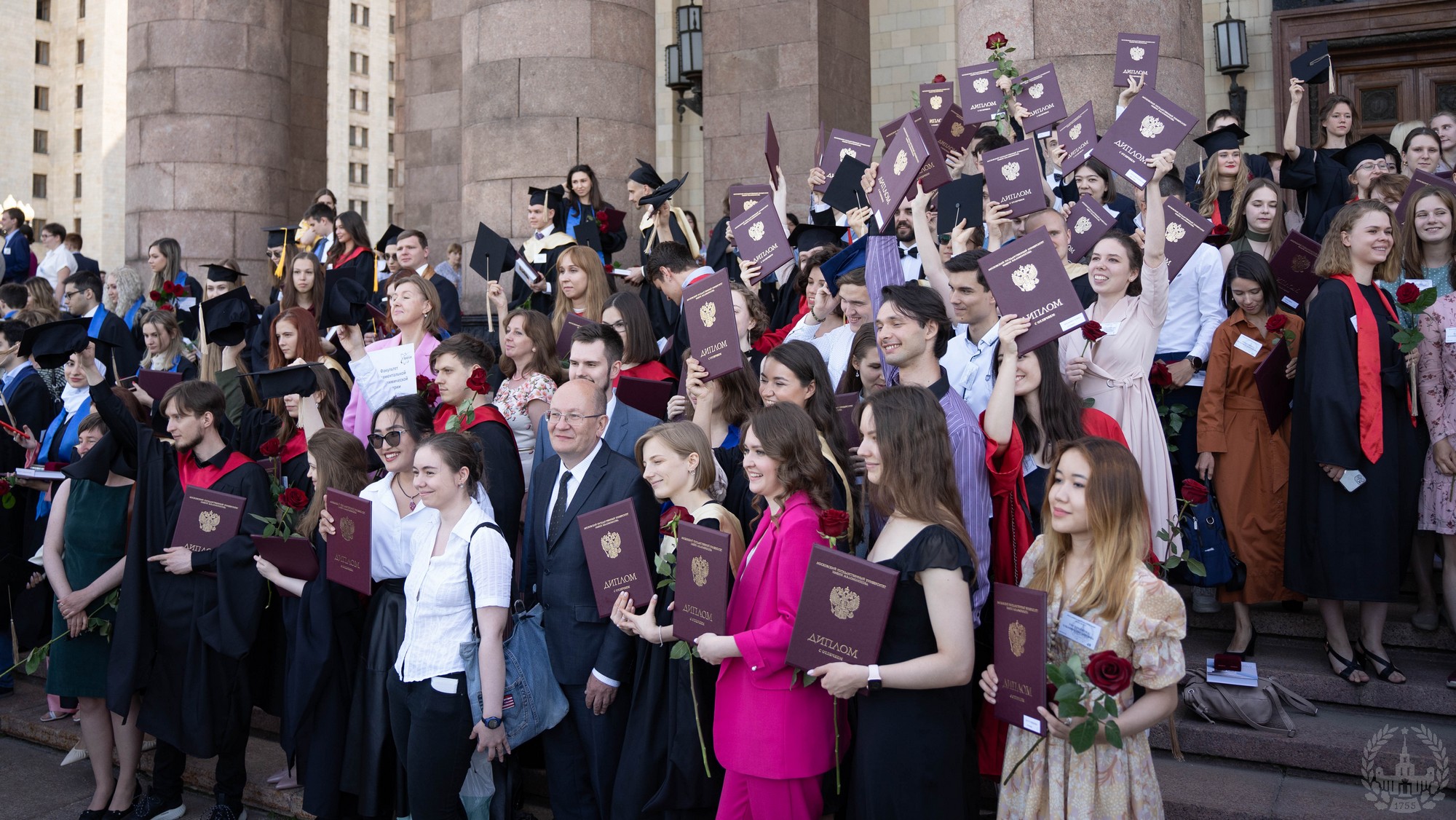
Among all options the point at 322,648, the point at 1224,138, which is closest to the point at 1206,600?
the point at 1224,138

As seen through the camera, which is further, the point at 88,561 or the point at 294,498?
the point at 88,561

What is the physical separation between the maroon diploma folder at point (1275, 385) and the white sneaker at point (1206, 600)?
2.80 feet

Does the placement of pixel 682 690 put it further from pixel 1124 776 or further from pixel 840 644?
pixel 1124 776

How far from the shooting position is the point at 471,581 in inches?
187

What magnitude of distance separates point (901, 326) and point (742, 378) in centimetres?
112

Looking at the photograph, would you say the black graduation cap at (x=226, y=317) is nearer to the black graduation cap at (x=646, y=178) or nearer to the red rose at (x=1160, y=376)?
the black graduation cap at (x=646, y=178)

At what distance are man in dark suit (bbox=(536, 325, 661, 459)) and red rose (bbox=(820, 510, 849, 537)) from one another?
155 cm

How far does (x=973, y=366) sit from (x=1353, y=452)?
1.78m

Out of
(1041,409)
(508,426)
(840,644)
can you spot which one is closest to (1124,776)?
(840,644)

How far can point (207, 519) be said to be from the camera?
548 centimetres

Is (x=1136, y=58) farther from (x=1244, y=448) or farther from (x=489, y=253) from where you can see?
(x=489, y=253)

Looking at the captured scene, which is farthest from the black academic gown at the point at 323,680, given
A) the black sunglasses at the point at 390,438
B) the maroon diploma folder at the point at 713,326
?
the maroon diploma folder at the point at 713,326

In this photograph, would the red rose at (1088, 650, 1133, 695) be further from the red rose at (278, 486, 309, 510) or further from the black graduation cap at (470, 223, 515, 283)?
the black graduation cap at (470, 223, 515, 283)

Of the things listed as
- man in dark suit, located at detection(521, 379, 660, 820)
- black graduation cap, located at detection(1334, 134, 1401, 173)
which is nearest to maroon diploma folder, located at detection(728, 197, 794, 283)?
man in dark suit, located at detection(521, 379, 660, 820)
